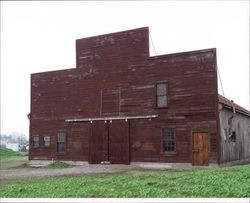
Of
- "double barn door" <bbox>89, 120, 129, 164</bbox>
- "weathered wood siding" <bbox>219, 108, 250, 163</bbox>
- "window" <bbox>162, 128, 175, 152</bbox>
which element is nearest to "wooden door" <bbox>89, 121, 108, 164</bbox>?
"double barn door" <bbox>89, 120, 129, 164</bbox>

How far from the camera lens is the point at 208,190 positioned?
12.5 m

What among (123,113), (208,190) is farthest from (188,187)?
(123,113)

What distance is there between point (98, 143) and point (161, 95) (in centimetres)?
636

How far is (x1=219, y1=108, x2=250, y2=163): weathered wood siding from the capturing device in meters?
26.4

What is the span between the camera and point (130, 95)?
29109mm

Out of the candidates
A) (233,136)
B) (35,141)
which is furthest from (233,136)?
(35,141)

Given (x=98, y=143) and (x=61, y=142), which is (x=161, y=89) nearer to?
(x=98, y=143)

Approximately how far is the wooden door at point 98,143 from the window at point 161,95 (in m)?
4.78

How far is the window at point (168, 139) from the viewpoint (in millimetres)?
26922

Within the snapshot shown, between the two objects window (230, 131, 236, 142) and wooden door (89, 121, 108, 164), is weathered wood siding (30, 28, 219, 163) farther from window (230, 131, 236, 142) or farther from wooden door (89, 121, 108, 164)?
window (230, 131, 236, 142)

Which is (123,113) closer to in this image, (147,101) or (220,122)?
(147,101)

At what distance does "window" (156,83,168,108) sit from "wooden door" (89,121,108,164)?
15.7ft

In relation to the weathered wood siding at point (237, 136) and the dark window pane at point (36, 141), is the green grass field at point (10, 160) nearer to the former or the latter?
the dark window pane at point (36, 141)

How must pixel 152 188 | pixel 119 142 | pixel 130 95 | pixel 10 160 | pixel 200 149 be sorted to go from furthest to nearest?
pixel 10 160 → pixel 119 142 → pixel 130 95 → pixel 200 149 → pixel 152 188
